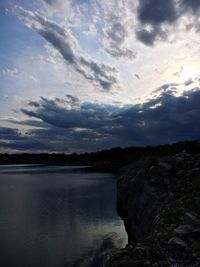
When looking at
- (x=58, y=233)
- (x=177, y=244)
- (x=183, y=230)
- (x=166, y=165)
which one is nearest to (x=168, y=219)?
(x=183, y=230)

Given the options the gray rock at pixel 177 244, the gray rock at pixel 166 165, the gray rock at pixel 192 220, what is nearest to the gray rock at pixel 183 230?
the gray rock at pixel 192 220

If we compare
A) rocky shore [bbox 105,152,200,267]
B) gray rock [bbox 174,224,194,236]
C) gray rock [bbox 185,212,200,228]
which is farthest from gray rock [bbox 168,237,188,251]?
gray rock [bbox 185,212,200,228]

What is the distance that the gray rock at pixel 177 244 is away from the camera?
10.5m

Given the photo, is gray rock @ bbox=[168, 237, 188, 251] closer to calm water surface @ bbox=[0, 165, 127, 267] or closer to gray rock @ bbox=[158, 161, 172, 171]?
calm water surface @ bbox=[0, 165, 127, 267]

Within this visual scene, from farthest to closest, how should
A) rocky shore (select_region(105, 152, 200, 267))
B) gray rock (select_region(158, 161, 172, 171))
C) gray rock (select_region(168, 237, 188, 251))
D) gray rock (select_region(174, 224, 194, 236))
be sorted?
gray rock (select_region(158, 161, 172, 171)), gray rock (select_region(174, 224, 194, 236)), gray rock (select_region(168, 237, 188, 251)), rocky shore (select_region(105, 152, 200, 267))

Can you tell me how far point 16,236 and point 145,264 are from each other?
24026mm

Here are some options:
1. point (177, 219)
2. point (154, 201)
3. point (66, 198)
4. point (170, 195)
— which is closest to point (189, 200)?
point (177, 219)

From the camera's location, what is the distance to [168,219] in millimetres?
14156

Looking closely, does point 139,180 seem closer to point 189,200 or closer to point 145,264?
point 189,200

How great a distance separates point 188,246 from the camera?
10695 millimetres

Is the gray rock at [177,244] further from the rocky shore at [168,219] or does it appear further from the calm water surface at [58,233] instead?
the calm water surface at [58,233]

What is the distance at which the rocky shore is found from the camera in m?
10.1

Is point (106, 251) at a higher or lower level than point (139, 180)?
lower

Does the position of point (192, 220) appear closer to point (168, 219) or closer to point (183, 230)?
point (183, 230)
